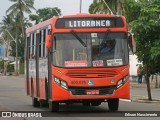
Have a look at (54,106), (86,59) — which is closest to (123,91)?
(86,59)

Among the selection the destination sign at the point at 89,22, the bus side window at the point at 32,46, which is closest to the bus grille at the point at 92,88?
the destination sign at the point at 89,22

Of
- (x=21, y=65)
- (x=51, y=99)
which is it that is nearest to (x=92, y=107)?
(x=51, y=99)

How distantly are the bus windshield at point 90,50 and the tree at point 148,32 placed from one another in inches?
253

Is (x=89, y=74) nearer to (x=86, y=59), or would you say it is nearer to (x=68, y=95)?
(x=86, y=59)

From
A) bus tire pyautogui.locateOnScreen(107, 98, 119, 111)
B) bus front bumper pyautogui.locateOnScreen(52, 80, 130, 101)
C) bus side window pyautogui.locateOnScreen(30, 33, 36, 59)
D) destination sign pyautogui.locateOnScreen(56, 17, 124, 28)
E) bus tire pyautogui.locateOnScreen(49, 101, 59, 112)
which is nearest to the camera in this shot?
bus front bumper pyautogui.locateOnScreen(52, 80, 130, 101)

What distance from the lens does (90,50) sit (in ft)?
58.2

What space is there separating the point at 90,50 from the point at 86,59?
0.32m

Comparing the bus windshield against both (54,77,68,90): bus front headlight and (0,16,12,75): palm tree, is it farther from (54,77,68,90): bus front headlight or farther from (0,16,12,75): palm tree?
(0,16,12,75): palm tree

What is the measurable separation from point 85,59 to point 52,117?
215 centimetres

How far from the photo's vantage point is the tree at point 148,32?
967 inches

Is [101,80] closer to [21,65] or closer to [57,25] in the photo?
[57,25]

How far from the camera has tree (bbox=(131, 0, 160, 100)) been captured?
967 inches

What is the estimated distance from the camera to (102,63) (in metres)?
17.7

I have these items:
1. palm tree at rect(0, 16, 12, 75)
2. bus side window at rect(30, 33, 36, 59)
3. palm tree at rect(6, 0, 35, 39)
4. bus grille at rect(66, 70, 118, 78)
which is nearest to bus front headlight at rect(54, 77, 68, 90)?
bus grille at rect(66, 70, 118, 78)
